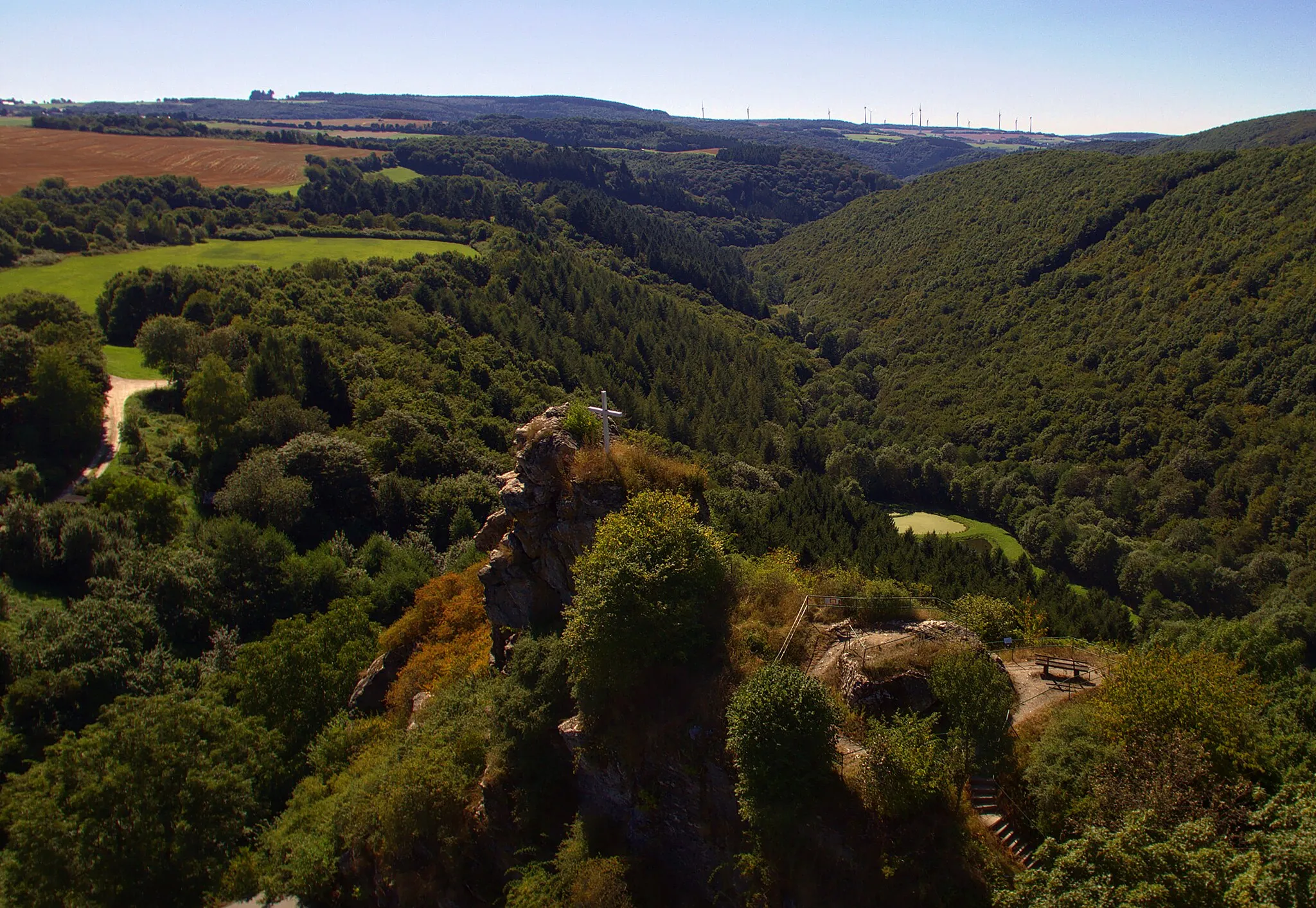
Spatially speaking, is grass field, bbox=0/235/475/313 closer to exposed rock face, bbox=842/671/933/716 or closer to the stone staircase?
exposed rock face, bbox=842/671/933/716

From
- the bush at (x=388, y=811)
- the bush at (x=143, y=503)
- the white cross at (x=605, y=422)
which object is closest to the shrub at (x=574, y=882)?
the bush at (x=388, y=811)

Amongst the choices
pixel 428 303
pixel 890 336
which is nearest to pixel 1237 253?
pixel 890 336

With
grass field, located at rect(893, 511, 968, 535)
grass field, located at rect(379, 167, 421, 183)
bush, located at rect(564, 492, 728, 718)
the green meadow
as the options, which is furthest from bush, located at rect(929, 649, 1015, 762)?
grass field, located at rect(379, 167, 421, 183)

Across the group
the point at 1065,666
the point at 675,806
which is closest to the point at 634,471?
the point at 675,806

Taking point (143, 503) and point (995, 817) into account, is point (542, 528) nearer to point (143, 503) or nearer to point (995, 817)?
point (995, 817)

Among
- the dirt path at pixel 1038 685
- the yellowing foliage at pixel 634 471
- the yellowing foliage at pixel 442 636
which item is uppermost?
the yellowing foliage at pixel 634 471

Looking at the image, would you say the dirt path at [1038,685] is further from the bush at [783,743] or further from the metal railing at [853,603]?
the bush at [783,743]
